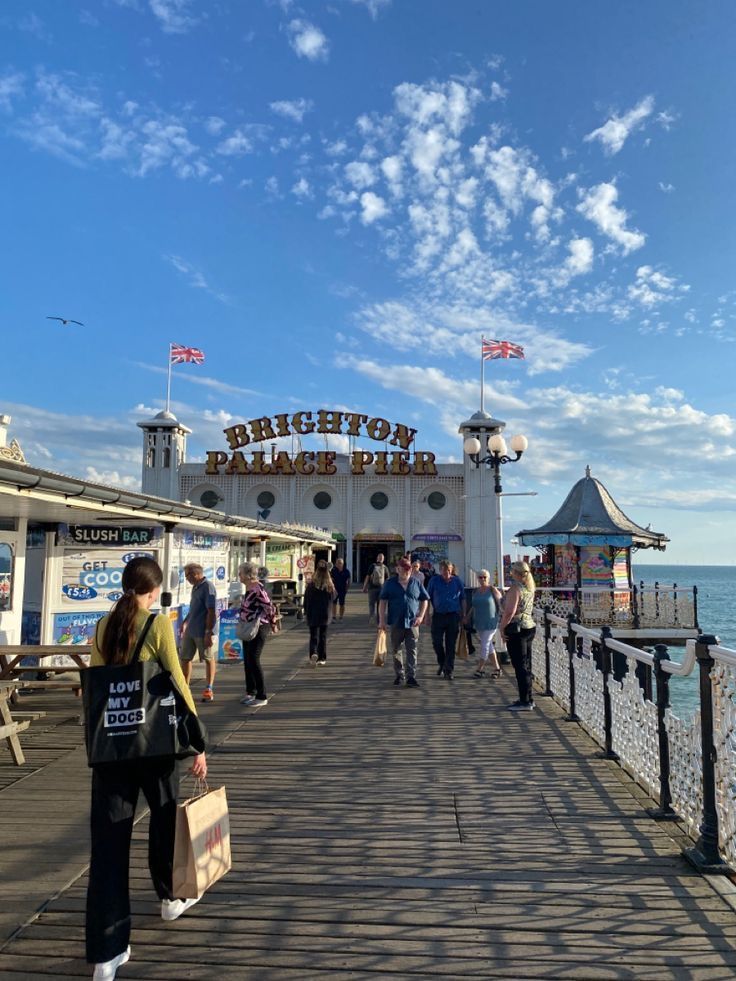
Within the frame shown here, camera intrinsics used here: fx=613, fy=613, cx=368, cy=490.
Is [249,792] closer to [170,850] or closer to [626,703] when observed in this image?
[170,850]

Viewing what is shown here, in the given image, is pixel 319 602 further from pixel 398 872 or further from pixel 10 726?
pixel 398 872

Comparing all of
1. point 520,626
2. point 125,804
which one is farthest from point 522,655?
point 125,804

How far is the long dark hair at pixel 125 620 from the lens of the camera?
2.57 metres

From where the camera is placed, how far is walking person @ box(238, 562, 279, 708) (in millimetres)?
6816

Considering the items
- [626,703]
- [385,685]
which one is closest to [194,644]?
[385,685]

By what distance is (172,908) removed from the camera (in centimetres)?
275

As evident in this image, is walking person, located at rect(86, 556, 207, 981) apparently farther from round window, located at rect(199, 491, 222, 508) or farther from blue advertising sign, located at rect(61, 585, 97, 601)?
round window, located at rect(199, 491, 222, 508)

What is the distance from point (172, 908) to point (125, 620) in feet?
4.40

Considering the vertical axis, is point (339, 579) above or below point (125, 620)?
below

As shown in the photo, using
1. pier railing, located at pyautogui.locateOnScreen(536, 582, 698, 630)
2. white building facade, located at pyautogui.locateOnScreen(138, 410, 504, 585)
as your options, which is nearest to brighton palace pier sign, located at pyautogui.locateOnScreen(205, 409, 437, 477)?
white building facade, located at pyautogui.locateOnScreen(138, 410, 504, 585)

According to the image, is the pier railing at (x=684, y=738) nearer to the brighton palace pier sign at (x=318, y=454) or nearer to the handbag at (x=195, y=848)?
the handbag at (x=195, y=848)

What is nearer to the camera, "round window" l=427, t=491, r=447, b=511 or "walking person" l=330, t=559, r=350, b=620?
"walking person" l=330, t=559, r=350, b=620

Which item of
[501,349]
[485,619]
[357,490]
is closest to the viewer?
[485,619]

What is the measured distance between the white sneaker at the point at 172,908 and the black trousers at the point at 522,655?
460 centimetres
